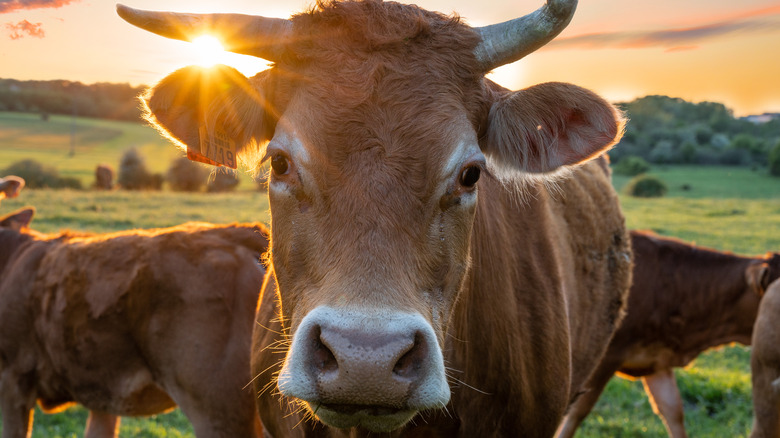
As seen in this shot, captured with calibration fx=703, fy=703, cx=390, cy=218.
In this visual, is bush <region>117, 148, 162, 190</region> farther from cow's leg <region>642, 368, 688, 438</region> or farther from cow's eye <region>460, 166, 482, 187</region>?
cow's eye <region>460, 166, 482, 187</region>

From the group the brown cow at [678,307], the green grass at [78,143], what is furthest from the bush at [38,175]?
the brown cow at [678,307]

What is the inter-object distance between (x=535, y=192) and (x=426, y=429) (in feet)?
5.15

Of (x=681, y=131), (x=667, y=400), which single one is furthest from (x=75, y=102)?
(x=681, y=131)

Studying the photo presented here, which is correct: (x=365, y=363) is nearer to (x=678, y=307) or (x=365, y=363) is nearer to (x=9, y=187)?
(x=678, y=307)

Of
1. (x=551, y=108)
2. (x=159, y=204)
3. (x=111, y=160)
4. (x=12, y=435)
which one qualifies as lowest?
(x=111, y=160)

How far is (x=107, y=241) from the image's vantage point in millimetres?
4875

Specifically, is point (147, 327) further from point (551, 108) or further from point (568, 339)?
point (551, 108)

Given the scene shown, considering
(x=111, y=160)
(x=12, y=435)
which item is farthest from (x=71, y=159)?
(x=12, y=435)

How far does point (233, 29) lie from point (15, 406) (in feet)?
11.9

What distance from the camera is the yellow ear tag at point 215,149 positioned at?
9.77ft

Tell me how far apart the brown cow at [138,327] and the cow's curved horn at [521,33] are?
7.68ft

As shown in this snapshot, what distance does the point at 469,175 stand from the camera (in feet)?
8.29

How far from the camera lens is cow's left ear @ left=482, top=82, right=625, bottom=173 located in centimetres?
280

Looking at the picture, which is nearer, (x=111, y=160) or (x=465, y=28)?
(x=465, y=28)
